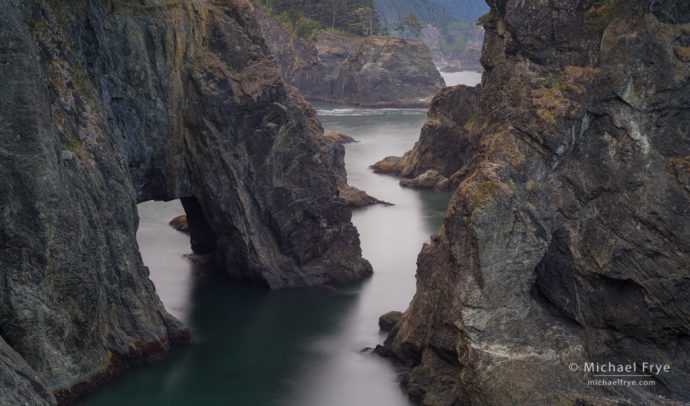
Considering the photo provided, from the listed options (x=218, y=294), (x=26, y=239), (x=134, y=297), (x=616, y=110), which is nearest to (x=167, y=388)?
(x=134, y=297)

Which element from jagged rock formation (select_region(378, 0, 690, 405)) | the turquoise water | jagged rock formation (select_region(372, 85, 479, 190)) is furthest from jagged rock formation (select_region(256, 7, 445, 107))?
jagged rock formation (select_region(378, 0, 690, 405))

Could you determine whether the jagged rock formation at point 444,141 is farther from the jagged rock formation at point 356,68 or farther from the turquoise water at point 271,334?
the jagged rock formation at point 356,68

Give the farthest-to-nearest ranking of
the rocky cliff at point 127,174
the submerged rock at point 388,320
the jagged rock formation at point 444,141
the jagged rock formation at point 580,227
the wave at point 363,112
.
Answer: the wave at point 363,112 < the jagged rock formation at point 444,141 < the submerged rock at point 388,320 < the jagged rock formation at point 580,227 < the rocky cliff at point 127,174

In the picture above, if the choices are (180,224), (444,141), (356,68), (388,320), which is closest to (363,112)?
(356,68)

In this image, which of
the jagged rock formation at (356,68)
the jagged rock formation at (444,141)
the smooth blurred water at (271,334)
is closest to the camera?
the smooth blurred water at (271,334)

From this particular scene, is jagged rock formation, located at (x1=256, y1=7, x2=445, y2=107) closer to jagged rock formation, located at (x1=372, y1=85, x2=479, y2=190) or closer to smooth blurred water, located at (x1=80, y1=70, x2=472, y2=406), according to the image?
jagged rock formation, located at (x1=372, y1=85, x2=479, y2=190)

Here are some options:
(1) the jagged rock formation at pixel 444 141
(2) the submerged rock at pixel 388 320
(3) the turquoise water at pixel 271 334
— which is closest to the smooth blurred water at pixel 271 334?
(3) the turquoise water at pixel 271 334

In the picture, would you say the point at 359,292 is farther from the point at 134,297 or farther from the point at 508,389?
the point at 508,389
